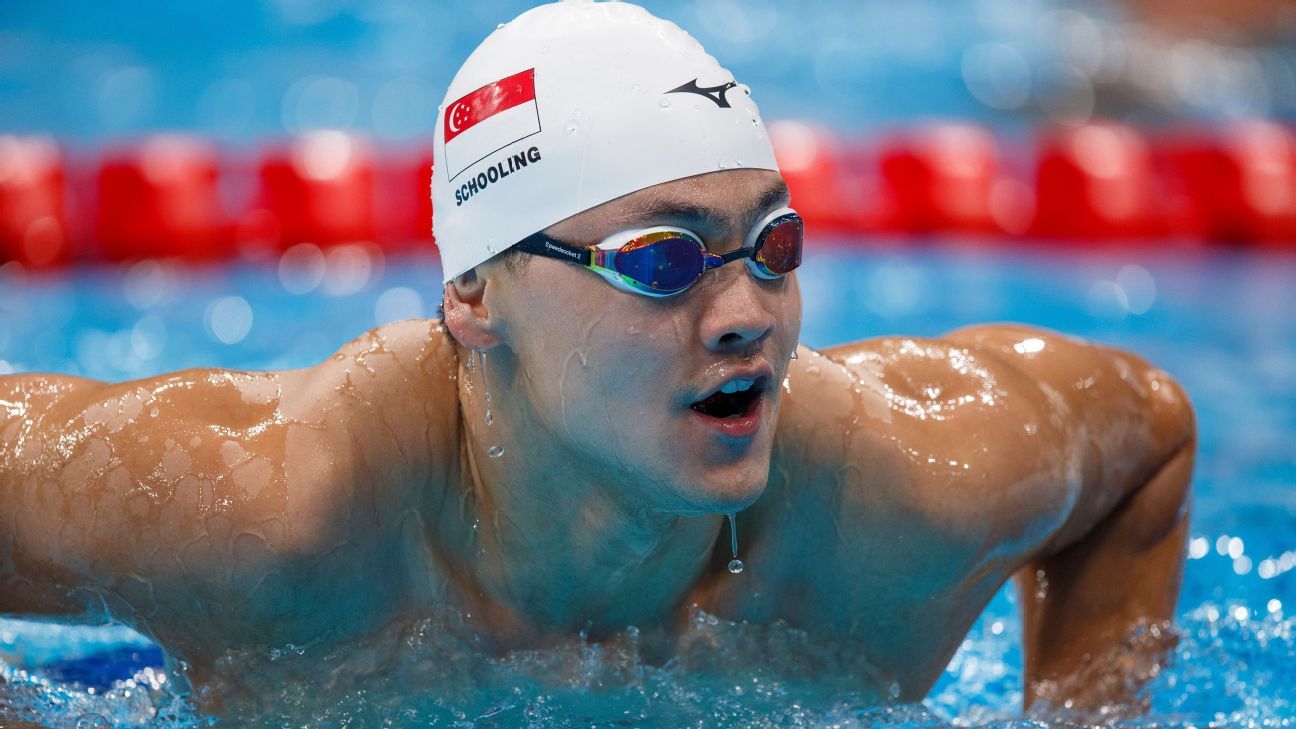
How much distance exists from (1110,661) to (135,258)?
557cm

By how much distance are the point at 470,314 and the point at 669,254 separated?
1.15 ft

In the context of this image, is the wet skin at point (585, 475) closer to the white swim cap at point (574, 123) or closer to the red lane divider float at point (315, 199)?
the white swim cap at point (574, 123)

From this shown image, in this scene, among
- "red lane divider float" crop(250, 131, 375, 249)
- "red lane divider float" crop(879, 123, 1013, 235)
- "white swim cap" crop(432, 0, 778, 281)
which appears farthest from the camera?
"red lane divider float" crop(879, 123, 1013, 235)

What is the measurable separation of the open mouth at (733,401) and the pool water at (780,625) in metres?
0.51

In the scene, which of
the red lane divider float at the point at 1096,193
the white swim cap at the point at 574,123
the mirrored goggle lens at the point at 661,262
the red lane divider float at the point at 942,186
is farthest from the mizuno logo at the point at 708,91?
the red lane divider float at the point at 1096,193

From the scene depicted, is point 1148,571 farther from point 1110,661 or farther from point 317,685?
point 317,685

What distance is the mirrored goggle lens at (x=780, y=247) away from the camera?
1812 millimetres

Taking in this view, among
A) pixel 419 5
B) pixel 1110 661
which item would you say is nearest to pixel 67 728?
pixel 1110 661

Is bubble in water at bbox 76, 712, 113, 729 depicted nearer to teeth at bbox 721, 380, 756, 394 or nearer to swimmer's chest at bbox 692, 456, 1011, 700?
swimmer's chest at bbox 692, 456, 1011, 700

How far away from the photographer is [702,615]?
2.26 m

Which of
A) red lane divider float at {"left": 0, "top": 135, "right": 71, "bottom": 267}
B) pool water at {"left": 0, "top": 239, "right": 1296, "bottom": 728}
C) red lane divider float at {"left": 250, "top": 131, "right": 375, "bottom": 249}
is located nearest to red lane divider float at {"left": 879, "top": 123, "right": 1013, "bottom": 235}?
pool water at {"left": 0, "top": 239, "right": 1296, "bottom": 728}

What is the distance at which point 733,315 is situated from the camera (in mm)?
1778

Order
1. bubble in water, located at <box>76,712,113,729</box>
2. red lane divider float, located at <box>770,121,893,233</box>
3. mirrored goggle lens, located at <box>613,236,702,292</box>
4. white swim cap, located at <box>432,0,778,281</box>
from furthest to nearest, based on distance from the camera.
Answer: red lane divider float, located at <box>770,121,893,233</box> < bubble in water, located at <box>76,712,113,729</box> < white swim cap, located at <box>432,0,778,281</box> < mirrored goggle lens, located at <box>613,236,702,292</box>

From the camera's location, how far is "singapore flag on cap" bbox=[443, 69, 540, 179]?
1.92 m
